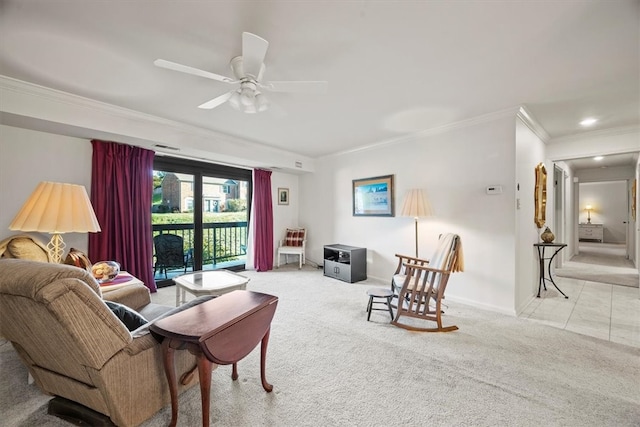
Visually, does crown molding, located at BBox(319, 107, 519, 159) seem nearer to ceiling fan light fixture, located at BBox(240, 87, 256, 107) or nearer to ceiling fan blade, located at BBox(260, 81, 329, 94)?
ceiling fan blade, located at BBox(260, 81, 329, 94)

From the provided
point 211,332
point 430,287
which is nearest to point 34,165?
point 211,332

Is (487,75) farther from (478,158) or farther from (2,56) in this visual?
(2,56)

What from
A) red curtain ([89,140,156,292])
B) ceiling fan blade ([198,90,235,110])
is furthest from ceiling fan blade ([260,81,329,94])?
red curtain ([89,140,156,292])

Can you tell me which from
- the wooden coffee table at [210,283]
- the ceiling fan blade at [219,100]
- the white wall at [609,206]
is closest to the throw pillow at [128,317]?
the wooden coffee table at [210,283]

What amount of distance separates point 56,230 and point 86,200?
33 centimetres

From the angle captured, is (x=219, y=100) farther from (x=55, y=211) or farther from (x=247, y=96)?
(x=55, y=211)

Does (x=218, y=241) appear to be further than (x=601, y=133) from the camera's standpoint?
Yes

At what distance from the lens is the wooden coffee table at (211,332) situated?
1.17m

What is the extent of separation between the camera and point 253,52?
1.55 m

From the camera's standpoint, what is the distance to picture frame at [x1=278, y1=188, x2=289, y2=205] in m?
5.40

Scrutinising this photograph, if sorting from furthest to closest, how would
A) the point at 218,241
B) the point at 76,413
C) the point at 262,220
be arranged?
the point at 262,220 < the point at 218,241 < the point at 76,413

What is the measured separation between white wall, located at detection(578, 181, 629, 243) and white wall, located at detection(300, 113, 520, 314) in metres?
7.80

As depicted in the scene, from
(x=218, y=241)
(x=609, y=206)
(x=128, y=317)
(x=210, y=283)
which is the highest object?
(x=609, y=206)

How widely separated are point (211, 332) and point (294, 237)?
417 cm
